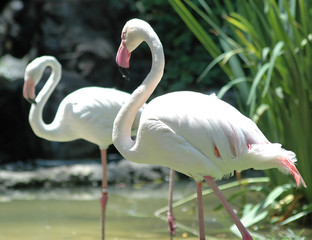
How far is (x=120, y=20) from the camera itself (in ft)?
36.0

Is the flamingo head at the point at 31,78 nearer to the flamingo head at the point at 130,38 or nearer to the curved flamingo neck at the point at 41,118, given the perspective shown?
the curved flamingo neck at the point at 41,118

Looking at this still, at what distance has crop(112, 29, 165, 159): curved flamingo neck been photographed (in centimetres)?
323

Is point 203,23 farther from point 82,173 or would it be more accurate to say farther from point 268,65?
point 268,65

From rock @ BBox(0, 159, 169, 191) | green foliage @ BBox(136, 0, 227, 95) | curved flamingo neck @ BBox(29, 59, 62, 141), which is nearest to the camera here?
curved flamingo neck @ BBox(29, 59, 62, 141)

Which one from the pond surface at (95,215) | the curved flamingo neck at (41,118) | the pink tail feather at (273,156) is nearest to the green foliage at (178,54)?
the pond surface at (95,215)

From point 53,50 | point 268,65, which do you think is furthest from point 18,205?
point 53,50

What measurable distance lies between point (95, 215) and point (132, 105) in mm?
2424

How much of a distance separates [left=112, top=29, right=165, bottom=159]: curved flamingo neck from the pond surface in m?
1.43

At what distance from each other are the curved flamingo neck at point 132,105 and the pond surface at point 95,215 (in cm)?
143

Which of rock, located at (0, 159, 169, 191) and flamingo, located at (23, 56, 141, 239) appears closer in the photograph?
flamingo, located at (23, 56, 141, 239)

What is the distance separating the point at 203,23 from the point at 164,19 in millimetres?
→ 771

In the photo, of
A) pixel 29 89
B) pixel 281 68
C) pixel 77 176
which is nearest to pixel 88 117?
pixel 29 89

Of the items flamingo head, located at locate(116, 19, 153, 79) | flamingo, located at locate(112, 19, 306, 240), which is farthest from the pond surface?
flamingo head, located at locate(116, 19, 153, 79)

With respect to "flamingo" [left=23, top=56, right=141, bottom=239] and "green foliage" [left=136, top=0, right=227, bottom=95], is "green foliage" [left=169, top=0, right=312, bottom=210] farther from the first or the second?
"green foliage" [left=136, top=0, right=227, bottom=95]
